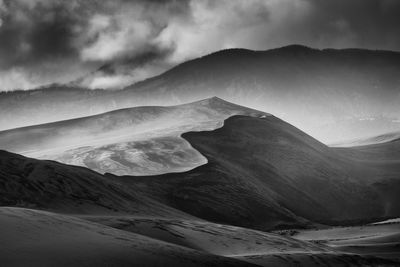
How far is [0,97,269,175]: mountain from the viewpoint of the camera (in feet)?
280

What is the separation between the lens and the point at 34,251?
16469mm

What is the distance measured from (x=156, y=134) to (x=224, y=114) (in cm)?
2667

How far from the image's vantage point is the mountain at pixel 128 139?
85.2 m

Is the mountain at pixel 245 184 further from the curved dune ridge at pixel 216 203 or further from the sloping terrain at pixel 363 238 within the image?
the sloping terrain at pixel 363 238

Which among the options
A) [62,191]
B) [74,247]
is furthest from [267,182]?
[74,247]

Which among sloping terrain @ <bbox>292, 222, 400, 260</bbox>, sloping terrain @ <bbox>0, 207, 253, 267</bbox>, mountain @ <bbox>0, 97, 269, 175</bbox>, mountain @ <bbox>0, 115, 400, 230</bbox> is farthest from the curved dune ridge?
mountain @ <bbox>0, 97, 269, 175</bbox>

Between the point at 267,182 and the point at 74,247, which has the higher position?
the point at 267,182

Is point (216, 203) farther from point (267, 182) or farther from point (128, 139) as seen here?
point (128, 139)

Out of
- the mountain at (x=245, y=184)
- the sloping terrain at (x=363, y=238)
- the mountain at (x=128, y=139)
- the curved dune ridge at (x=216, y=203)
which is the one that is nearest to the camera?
the curved dune ridge at (x=216, y=203)

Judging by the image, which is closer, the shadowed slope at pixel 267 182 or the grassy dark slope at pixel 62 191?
the grassy dark slope at pixel 62 191

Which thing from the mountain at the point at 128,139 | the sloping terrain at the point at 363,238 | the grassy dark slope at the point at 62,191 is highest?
the mountain at the point at 128,139

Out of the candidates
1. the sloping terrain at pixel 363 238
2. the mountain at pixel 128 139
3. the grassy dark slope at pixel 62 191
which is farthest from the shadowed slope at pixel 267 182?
the grassy dark slope at pixel 62 191

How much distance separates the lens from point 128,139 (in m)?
100

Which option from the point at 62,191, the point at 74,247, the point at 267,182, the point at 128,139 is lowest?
the point at 74,247
